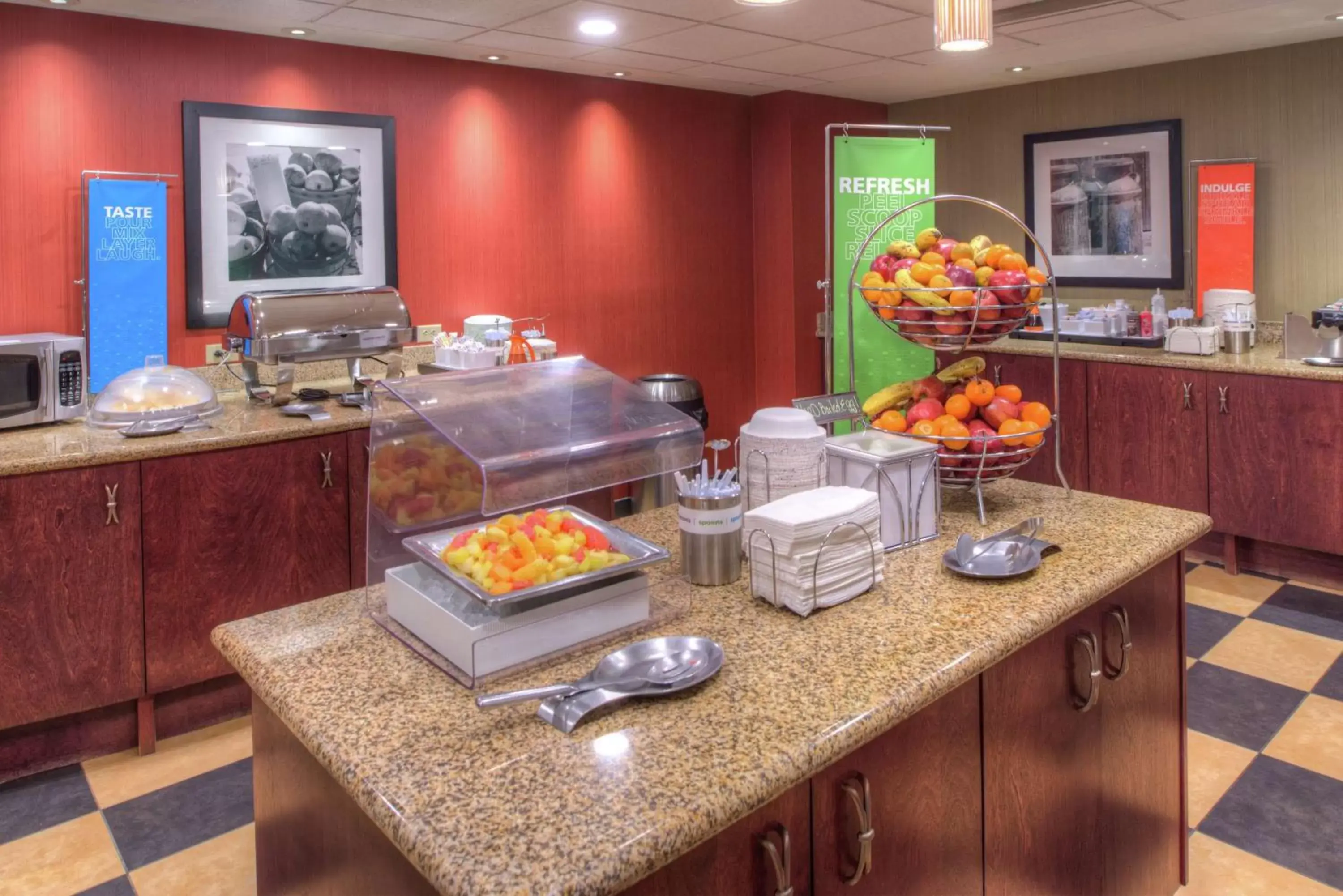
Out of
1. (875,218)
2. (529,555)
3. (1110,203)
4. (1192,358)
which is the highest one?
(1110,203)

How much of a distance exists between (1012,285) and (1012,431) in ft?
1.03

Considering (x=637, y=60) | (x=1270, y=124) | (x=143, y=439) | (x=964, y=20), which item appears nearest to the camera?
(x=964, y=20)

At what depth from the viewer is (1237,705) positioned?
3.26 m

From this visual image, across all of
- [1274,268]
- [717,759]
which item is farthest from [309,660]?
[1274,268]

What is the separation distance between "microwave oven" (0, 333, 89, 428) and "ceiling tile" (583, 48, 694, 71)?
2593mm

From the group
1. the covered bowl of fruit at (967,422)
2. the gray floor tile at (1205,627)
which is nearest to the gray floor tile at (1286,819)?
the gray floor tile at (1205,627)

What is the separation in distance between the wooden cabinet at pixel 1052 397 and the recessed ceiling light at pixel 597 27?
106 inches

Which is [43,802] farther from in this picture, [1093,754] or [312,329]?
[1093,754]

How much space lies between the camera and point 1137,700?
6.52 ft

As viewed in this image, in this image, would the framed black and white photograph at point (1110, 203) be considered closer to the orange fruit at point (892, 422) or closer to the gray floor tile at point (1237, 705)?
the gray floor tile at point (1237, 705)

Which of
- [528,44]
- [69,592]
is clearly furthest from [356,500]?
[528,44]

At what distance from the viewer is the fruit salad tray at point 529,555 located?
1.43 m

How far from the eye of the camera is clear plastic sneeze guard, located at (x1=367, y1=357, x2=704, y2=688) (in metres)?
1.45

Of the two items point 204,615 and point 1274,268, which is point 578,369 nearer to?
point 204,615
